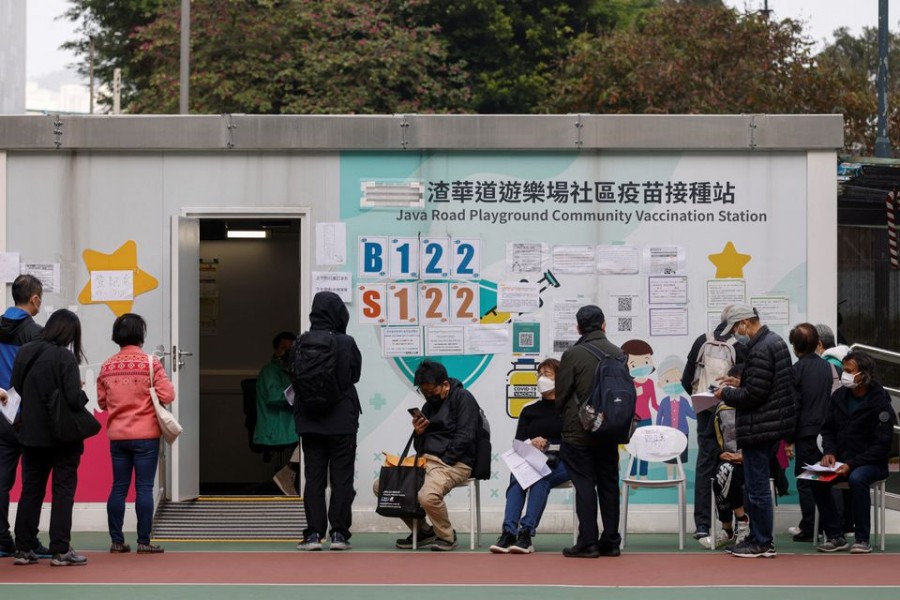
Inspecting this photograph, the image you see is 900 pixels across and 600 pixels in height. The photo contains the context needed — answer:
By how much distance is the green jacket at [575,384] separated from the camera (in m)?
9.48

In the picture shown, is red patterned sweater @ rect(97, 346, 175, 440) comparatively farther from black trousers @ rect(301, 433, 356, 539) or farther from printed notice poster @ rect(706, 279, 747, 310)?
printed notice poster @ rect(706, 279, 747, 310)

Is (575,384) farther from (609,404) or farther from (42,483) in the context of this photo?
(42,483)

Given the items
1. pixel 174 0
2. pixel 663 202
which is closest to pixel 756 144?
pixel 663 202

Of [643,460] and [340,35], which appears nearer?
[643,460]

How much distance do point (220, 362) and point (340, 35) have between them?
1848cm

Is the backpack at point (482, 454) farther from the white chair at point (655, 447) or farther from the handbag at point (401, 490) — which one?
the white chair at point (655, 447)

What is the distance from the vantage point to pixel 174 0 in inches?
1284

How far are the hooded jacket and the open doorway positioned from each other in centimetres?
402

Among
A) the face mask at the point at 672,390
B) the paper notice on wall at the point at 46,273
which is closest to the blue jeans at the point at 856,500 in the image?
the face mask at the point at 672,390

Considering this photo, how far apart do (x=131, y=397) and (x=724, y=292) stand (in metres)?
4.28

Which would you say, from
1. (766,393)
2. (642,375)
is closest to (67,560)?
(642,375)

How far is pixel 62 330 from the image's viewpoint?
914 cm

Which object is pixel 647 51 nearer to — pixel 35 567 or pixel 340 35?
pixel 340 35

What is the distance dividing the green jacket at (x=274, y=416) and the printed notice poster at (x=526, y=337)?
2.49 meters
